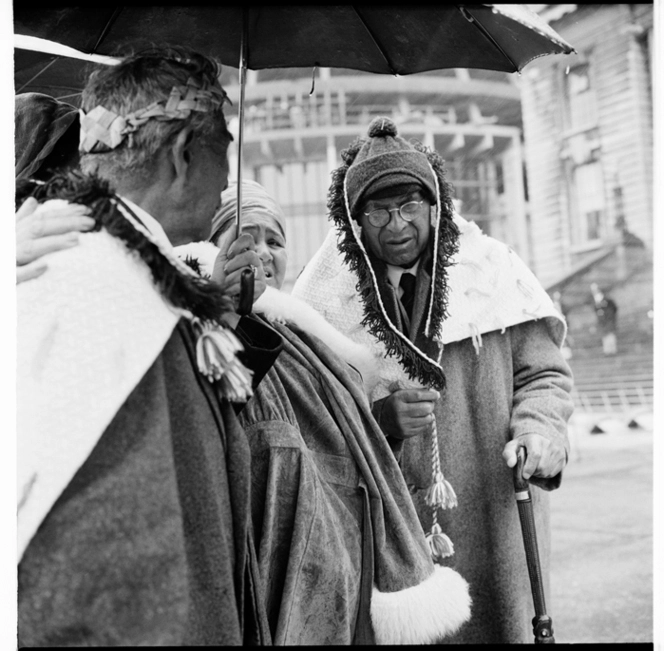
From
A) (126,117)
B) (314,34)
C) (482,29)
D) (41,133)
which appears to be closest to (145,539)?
(126,117)

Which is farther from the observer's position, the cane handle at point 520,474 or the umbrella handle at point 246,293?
the cane handle at point 520,474

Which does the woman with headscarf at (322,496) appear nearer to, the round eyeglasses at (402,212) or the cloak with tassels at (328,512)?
the cloak with tassels at (328,512)

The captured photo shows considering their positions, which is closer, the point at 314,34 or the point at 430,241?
the point at 314,34

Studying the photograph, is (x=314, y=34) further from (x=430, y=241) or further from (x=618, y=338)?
(x=618, y=338)

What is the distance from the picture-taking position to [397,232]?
2145 millimetres

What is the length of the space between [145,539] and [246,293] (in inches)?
23.5

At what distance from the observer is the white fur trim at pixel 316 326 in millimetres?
1884

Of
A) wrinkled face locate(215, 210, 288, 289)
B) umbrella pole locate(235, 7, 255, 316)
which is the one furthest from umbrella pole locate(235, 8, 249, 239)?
wrinkled face locate(215, 210, 288, 289)

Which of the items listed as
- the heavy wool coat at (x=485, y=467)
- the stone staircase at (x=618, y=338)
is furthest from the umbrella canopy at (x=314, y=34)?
the stone staircase at (x=618, y=338)

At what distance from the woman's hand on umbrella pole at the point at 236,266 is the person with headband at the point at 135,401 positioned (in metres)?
0.16

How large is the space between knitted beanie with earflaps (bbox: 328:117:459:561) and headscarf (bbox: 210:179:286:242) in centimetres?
22

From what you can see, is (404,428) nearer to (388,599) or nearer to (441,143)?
(388,599)

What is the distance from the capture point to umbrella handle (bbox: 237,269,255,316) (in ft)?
5.34

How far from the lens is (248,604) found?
1.49 metres
